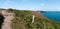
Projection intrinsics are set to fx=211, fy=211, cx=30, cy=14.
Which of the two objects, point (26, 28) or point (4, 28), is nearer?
point (4, 28)

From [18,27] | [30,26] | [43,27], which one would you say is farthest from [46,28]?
[18,27]

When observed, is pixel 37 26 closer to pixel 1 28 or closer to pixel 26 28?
pixel 26 28

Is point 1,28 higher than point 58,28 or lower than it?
higher

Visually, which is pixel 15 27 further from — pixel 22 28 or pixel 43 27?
pixel 43 27

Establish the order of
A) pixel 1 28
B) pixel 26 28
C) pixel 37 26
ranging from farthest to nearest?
pixel 37 26
pixel 26 28
pixel 1 28

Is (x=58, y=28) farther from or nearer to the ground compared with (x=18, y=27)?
nearer to the ground

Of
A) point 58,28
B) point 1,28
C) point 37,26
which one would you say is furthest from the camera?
point 58,28

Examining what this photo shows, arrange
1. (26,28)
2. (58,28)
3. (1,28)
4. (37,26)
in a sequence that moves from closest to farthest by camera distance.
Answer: (1,28)
(26,28)
(37,26)
(58,28)

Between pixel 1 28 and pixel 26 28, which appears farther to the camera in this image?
pixel 26 28

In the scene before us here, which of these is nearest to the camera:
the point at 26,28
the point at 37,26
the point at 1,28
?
the point at 1,28

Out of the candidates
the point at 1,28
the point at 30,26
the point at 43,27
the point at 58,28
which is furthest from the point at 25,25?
the point at 58,28
